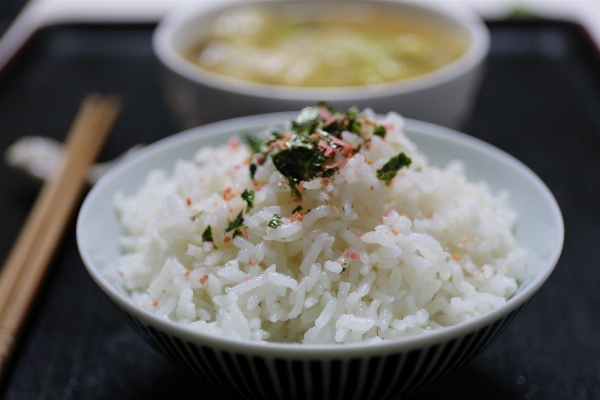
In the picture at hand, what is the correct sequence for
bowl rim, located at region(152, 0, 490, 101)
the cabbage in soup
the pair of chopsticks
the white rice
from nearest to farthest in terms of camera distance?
the white rice
the pair of chopsticks
bowl rim, located at region(152, 0, 490, 101)
the cabbage in soup

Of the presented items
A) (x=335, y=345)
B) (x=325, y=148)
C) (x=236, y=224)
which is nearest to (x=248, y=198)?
(x=236, y=224)

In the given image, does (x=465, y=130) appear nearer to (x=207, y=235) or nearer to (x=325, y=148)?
(x=325, y=148)

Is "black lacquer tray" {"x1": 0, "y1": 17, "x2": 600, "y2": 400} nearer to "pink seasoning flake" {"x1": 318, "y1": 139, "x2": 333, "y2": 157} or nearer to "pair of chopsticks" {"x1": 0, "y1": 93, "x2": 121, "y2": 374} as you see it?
"pair of chopsticks" {"x1": 0, "y1": 93, "x2": 121, "y2": 374}

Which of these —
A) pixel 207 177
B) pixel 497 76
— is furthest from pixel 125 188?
pixel 497 76

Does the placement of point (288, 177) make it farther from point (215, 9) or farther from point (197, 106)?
point (215, 9)

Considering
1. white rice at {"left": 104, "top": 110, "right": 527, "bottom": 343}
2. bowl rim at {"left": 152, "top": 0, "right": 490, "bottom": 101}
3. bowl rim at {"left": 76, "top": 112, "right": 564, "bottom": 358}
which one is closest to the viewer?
bowl rim at {"left": 76, "top": 112, "right": 564, "bottom": 358}

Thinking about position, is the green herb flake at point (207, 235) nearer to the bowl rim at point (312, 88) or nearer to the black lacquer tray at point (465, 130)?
the black lacquer tray at point (465, 130)

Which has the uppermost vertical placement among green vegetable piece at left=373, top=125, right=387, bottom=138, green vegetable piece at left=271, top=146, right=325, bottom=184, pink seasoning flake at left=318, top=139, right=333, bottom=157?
pink seasoning flake at left=318, top=139, right=333, bottom=157

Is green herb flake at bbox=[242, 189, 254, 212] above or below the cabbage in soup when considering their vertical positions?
above

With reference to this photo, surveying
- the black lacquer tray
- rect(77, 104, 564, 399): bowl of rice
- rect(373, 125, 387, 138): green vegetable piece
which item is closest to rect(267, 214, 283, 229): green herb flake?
rect(77, 104, 564, 399): bowl of rice
